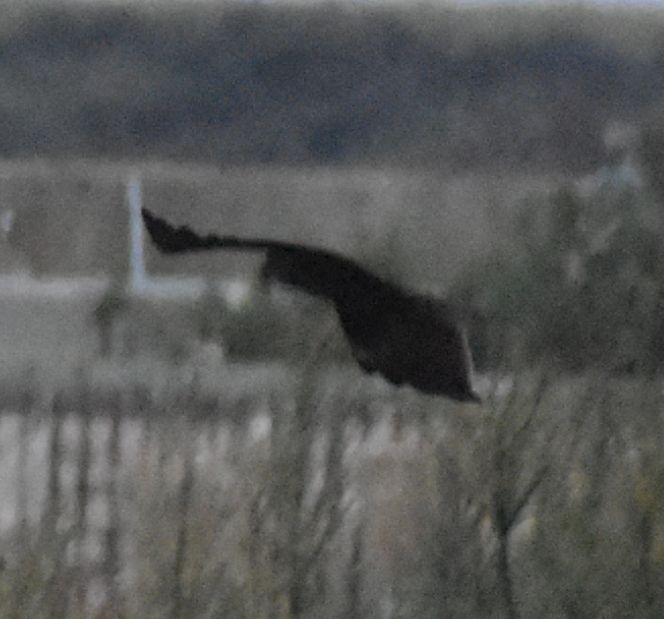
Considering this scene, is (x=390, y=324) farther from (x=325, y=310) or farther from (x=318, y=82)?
(x=318, y=82)

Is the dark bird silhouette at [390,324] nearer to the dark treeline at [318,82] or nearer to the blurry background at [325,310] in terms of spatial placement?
the blurry background at [325,310]

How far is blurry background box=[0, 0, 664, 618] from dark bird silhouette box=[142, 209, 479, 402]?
1 cm

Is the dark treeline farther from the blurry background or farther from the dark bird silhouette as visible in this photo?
the dark bird silhouette

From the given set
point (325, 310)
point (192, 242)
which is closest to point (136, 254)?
point (192, 242)

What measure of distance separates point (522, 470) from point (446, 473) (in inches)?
1.4

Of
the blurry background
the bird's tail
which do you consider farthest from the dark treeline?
the bird's tail

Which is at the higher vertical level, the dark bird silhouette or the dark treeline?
the dark treeline

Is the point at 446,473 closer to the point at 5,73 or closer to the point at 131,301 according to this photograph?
the point at 131,301

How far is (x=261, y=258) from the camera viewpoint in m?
0.69

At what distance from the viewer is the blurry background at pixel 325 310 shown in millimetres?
573

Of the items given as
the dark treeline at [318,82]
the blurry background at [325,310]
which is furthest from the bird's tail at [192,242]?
the dark treeline at [318,82]

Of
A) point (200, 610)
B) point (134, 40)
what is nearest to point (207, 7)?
point (134, 40)

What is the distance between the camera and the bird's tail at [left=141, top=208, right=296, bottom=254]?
697 millimetres

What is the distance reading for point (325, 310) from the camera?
0.63 meters
